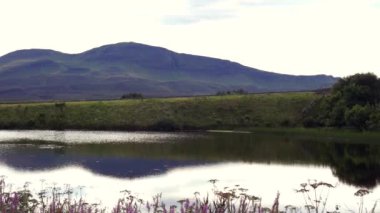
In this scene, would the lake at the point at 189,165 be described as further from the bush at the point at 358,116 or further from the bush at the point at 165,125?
the bush at the point at 165,125

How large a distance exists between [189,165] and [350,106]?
53.7 metres

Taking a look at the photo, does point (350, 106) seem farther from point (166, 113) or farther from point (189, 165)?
point (189, 165)

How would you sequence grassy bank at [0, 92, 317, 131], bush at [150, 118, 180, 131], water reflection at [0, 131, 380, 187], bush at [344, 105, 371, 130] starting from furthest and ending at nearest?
grassy bank at [0, 92, 317, 131]
bush at [150, 118, 180, 131]
bush at [344, 105, 371, 130]
water reflection at [0, 131, 380, 187]

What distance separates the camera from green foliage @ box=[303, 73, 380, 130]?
3634 inches

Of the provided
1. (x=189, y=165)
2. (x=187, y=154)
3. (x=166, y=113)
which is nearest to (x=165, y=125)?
(x=166, y=113)

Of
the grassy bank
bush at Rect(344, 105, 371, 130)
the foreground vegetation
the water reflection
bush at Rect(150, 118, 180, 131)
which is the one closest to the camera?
the foreground vegetation

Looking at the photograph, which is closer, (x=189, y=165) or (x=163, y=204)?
(x=163, y=204)

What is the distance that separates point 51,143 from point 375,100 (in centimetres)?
5589

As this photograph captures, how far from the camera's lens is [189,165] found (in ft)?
174

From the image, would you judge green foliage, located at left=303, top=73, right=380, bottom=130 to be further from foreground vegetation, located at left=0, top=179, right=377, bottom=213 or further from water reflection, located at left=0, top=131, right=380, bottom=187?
foreground vegetation, located at left=0, top=179, right=377, bottom=213

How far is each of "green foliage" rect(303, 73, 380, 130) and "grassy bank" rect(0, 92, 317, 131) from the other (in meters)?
4.36

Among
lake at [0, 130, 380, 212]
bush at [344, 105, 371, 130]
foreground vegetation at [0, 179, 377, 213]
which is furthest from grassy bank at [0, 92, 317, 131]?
foreground vegetation at [0, 179, 377, 213]

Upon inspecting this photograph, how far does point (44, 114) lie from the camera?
11538 centimetres

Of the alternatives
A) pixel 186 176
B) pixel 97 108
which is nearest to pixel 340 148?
pixel 186 176
